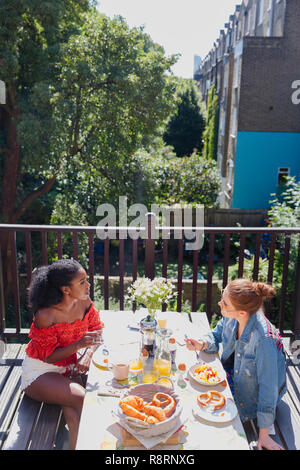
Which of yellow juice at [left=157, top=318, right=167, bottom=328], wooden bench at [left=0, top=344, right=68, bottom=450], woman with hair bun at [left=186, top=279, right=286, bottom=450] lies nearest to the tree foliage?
wooden bench at [left=0, top=344, right=68, bottom=450]

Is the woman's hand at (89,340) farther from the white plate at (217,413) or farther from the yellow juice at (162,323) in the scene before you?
the white plate at (217,413)

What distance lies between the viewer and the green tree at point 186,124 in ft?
85.7

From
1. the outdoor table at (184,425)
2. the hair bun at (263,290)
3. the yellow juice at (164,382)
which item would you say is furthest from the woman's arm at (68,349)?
the hair bun at (263,290)

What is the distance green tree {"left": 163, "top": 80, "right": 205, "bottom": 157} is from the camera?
2611 centimetres

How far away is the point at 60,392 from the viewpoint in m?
2.00

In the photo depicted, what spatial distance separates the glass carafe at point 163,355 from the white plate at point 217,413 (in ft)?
0.84

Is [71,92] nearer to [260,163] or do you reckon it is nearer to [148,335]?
[148,335]

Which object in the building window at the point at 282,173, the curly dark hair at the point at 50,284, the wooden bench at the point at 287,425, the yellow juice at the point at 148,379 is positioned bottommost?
the wooden bench at the point at 287,425

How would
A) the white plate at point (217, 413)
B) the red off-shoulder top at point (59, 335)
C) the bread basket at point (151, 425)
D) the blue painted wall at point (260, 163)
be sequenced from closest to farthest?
the bread basket at point (151, 425), the white plate at point (217, 413), the red off-shoulder top at point (59, 335), the blue painted wall at point (260, 163)

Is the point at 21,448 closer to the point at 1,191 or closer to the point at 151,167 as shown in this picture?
the point at 1,191

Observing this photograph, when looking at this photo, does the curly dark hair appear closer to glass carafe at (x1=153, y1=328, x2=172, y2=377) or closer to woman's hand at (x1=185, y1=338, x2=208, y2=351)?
glass carafe at (x1=153, y1=328, x2=172, y2=377)

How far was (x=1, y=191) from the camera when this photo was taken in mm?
9797

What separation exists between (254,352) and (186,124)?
25.8 m

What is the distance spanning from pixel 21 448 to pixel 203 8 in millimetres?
11093
